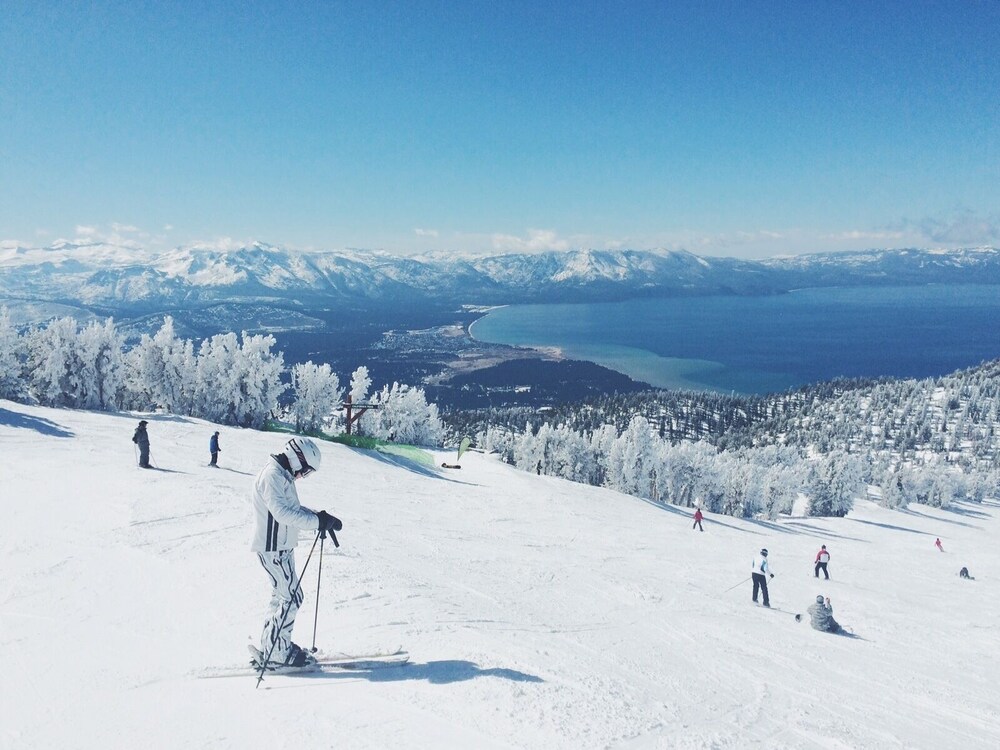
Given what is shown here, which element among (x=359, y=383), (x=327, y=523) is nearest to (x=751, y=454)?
(x=359, y=383)

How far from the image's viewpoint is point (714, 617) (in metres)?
11.9

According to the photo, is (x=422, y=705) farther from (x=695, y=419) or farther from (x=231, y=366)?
(x=695, y=419)

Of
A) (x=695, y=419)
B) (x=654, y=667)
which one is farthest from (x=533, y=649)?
(x=695, y=419)

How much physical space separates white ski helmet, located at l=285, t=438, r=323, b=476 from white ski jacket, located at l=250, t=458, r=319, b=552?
0.12 m

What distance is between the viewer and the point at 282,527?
619cm

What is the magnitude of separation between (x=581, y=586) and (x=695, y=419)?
630ft

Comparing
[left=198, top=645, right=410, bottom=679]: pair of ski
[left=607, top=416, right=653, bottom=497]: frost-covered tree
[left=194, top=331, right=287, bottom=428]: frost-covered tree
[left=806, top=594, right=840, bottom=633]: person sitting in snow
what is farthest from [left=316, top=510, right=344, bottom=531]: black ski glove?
[left=607, top=416, right=653, bottom=497]: frost-covered tree

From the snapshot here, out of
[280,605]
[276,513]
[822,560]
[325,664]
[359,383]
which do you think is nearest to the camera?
[276,513]

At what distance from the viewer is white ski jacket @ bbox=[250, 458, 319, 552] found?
598 centimetres

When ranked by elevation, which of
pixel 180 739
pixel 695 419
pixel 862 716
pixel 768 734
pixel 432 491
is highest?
pixel 180 739

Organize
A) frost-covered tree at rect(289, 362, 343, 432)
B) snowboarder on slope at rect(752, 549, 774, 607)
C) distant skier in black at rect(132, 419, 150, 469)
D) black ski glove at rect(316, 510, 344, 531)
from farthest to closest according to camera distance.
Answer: frost-covered tree at rect(289, 362, 343, 432)
distant skier in black at rect(132, 419, 150, 469)
snowboarder on slope at rect(752, 549, 774, 607)
black ski glove at rect(316, 510, 344, 531)

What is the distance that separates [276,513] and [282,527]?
0.30 meters

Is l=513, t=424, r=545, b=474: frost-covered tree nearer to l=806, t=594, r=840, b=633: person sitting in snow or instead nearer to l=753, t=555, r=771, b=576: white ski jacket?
l=753, t=555, r=771, b=576: white ski jacket

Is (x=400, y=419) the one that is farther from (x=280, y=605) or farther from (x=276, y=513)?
(x=276, y=513)
